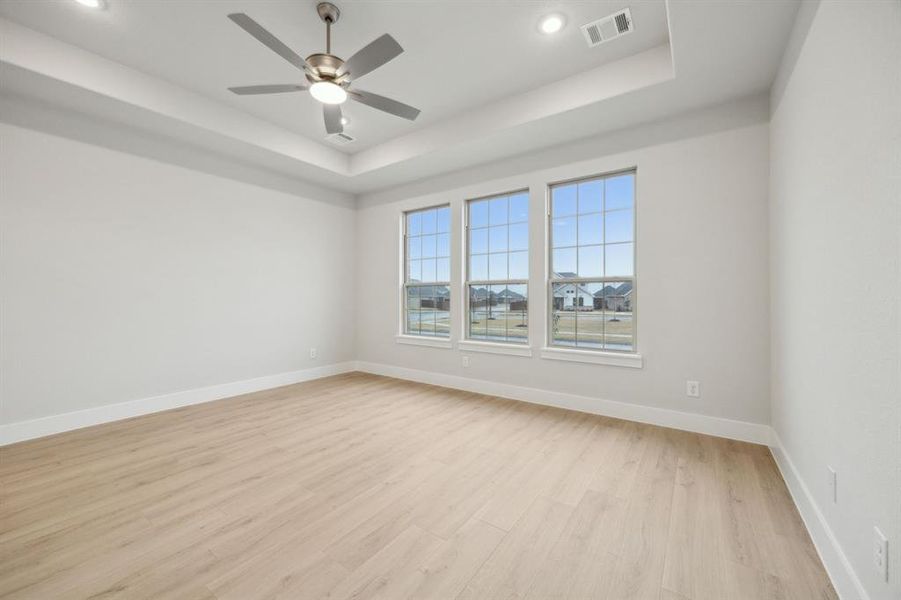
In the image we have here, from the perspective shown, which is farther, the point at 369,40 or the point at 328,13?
the point at 369,40

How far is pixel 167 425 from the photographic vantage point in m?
3.35

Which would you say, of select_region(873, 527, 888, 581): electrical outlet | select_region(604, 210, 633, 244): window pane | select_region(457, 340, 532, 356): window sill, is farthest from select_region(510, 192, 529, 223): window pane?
select_region(873, 527, 888, 581): electrical outlet

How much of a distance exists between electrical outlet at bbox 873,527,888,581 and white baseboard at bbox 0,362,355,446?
511 cm

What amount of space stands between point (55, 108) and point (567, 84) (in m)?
4.54

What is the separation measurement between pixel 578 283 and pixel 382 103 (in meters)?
2.57

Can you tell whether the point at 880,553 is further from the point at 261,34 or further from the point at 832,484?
the point at 261,34

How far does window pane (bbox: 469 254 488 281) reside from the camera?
4.60 metres

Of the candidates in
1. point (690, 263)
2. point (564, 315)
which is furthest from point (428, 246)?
point (690, 263)

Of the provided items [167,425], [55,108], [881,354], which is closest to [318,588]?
[881,354]

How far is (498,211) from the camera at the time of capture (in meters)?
4.49

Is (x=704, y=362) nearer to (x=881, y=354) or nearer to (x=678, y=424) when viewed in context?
(x=678, y=424)

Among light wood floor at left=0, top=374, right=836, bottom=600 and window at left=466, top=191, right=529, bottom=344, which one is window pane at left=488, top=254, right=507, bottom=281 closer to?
window at left=466, top=191, right=529, bottom=344

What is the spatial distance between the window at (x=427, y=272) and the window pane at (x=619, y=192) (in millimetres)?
2071

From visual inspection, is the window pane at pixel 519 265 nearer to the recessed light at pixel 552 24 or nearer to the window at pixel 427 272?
the window at pixel 427 272
